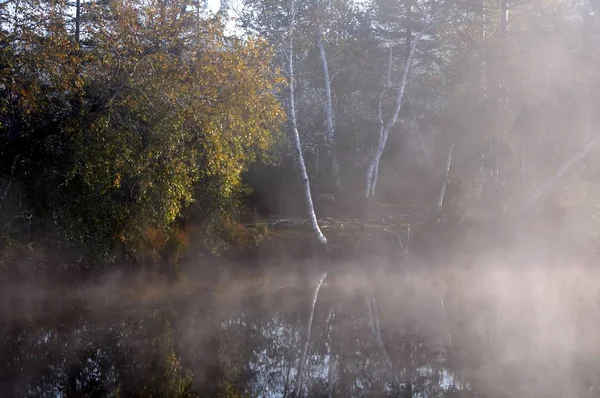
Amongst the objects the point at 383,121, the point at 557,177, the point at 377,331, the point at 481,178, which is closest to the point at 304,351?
the point at 377,331

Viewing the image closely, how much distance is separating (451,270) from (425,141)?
11591 millimetres

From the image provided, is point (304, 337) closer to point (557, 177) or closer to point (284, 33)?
point (284, 33)

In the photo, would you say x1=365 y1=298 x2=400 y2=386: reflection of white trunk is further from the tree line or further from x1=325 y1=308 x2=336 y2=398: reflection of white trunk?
the tree line

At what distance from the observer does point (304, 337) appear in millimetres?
14719

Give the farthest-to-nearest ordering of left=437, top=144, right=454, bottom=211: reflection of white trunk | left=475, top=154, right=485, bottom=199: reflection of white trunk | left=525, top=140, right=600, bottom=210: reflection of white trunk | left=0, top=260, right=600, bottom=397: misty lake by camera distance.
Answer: left=437, top=144, right=454, bottom=211: reflection of white trunk, left=475, top=154, right=485, bottom=199: reflection of white trunk, left=525, top=140, right=600, bottom=210: reflection of white trunk, left=0, top=260, right=600, bottom=397: misty lake

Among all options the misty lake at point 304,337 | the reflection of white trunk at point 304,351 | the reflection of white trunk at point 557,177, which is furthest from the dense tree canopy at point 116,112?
the reflection of white trunk at point 557,177

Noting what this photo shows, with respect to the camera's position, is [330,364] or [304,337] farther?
[304,337]

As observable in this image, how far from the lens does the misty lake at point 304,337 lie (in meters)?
11.4

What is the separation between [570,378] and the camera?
1163 cm

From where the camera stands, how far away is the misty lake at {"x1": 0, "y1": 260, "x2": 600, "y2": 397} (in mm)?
11438

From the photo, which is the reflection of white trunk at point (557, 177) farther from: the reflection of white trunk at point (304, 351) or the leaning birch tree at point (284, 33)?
the reflection of white trunk at point (304, 351)

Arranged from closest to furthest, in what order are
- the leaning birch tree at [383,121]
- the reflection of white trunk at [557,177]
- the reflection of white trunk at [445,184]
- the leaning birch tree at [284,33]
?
the leaning birch tree at [284,33], the reflection of white trunk at [557,177], the leaning birch tree at [383,121], the reflection of white trunk at [445,184]

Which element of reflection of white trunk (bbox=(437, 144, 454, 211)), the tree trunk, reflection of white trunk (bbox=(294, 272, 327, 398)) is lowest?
Result: reflection of white trunk (bbox=(294, 272, 327, 398))

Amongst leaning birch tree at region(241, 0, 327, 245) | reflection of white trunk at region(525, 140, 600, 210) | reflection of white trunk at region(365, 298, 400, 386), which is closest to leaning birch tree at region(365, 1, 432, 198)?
leaning birch tree at region(241, 0, 327, 245)
